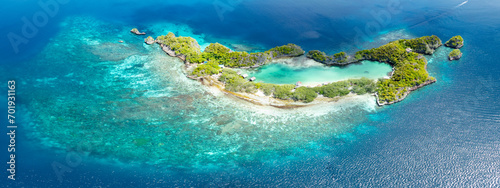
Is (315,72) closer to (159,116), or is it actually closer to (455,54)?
(455,54)

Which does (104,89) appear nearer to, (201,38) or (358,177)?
(201,38)

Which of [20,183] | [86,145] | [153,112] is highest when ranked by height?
[153,112]

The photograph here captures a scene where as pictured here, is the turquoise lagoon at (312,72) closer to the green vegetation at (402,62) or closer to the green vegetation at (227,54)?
the green vegetation at (402,62)

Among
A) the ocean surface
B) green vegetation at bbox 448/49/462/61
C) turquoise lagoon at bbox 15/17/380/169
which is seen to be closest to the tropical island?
turquoise lagoon at bbox 15/17/380/169

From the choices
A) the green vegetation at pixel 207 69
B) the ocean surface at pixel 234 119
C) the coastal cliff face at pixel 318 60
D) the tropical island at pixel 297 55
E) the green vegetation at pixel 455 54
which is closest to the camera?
the ocean surface at pixel 234 119

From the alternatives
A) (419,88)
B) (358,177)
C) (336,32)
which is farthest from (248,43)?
(358,177)

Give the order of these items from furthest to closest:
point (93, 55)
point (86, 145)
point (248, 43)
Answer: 1. point (248, 43)
2. point (93, 55)
3. point (86, 145)

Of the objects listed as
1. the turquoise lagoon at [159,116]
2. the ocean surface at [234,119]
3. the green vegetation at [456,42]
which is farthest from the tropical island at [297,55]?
the ocean surface at [234,119]

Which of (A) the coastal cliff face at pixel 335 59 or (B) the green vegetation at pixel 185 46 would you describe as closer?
(A) the coastal cliff face at pixel 335 59
